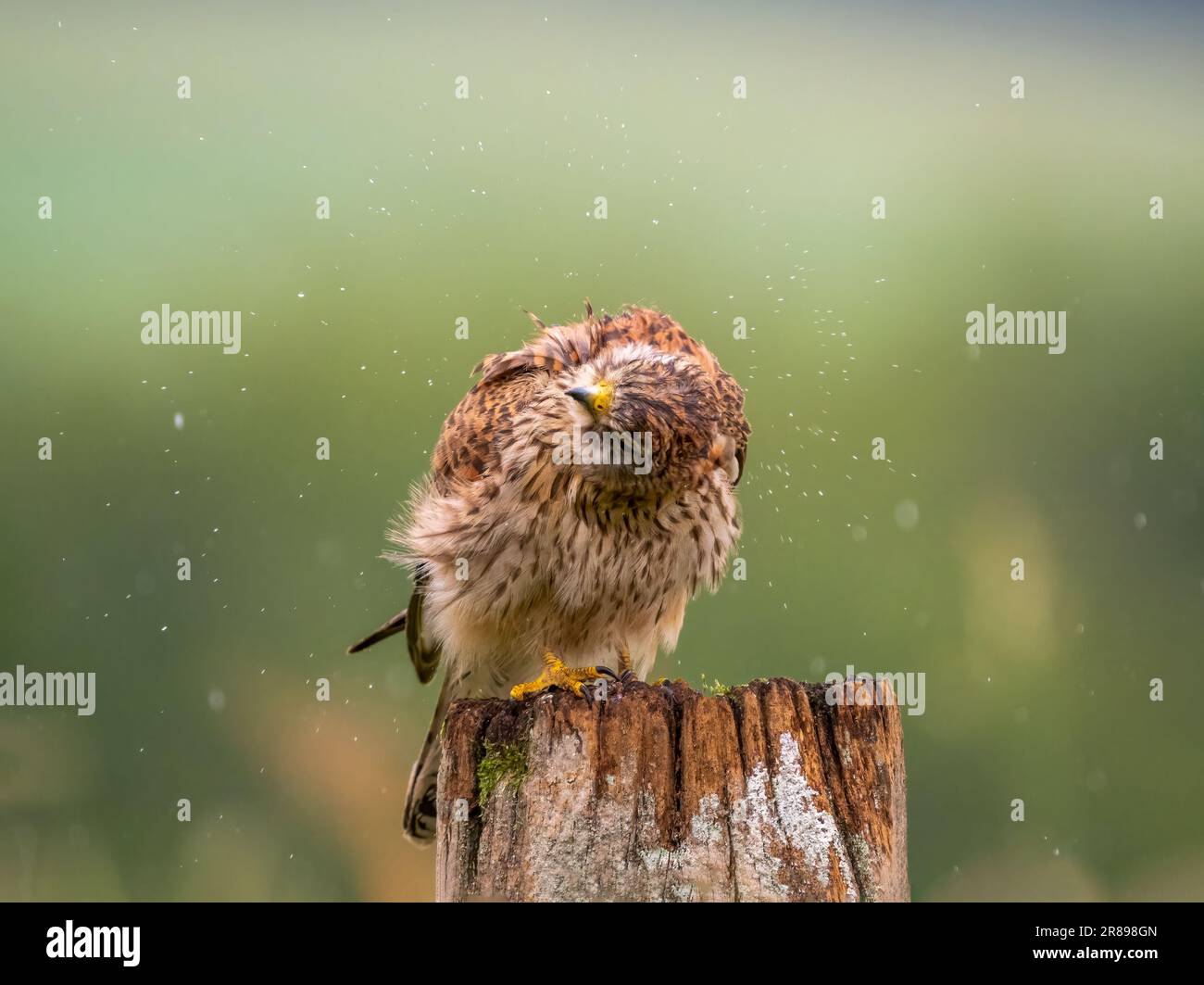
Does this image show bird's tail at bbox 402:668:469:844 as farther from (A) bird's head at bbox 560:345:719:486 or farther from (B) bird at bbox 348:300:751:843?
(A) bird's head at bbox 560:345:719:486

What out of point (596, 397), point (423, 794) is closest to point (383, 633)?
point (423, 794)

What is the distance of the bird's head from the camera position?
4.69m

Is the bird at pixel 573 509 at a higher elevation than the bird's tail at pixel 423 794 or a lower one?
higher

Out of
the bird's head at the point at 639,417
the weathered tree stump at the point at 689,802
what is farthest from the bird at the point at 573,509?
the weathered tree stump at the point at 689,802

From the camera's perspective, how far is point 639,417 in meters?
4.69

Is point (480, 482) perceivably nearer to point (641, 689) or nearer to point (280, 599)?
point (641, 689)

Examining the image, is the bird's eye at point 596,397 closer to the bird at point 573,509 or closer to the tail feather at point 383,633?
the bird at point 573,509

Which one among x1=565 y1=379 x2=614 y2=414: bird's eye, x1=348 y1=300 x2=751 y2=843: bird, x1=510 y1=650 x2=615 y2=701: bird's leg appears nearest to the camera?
x1=510 y1=650 x2=615 y2=701: bird's leg

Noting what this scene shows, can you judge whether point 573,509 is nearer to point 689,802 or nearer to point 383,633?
point 383,633

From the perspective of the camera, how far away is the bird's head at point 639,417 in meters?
4.69

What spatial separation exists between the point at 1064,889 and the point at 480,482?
4.37 metres

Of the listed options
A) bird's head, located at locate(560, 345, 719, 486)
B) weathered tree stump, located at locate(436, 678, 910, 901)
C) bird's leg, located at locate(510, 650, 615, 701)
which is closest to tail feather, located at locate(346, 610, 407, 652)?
bird's leg, located at locate(510, 650, 615, 701)

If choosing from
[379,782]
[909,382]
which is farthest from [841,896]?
[909,382]

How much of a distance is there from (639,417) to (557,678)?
96 cm
